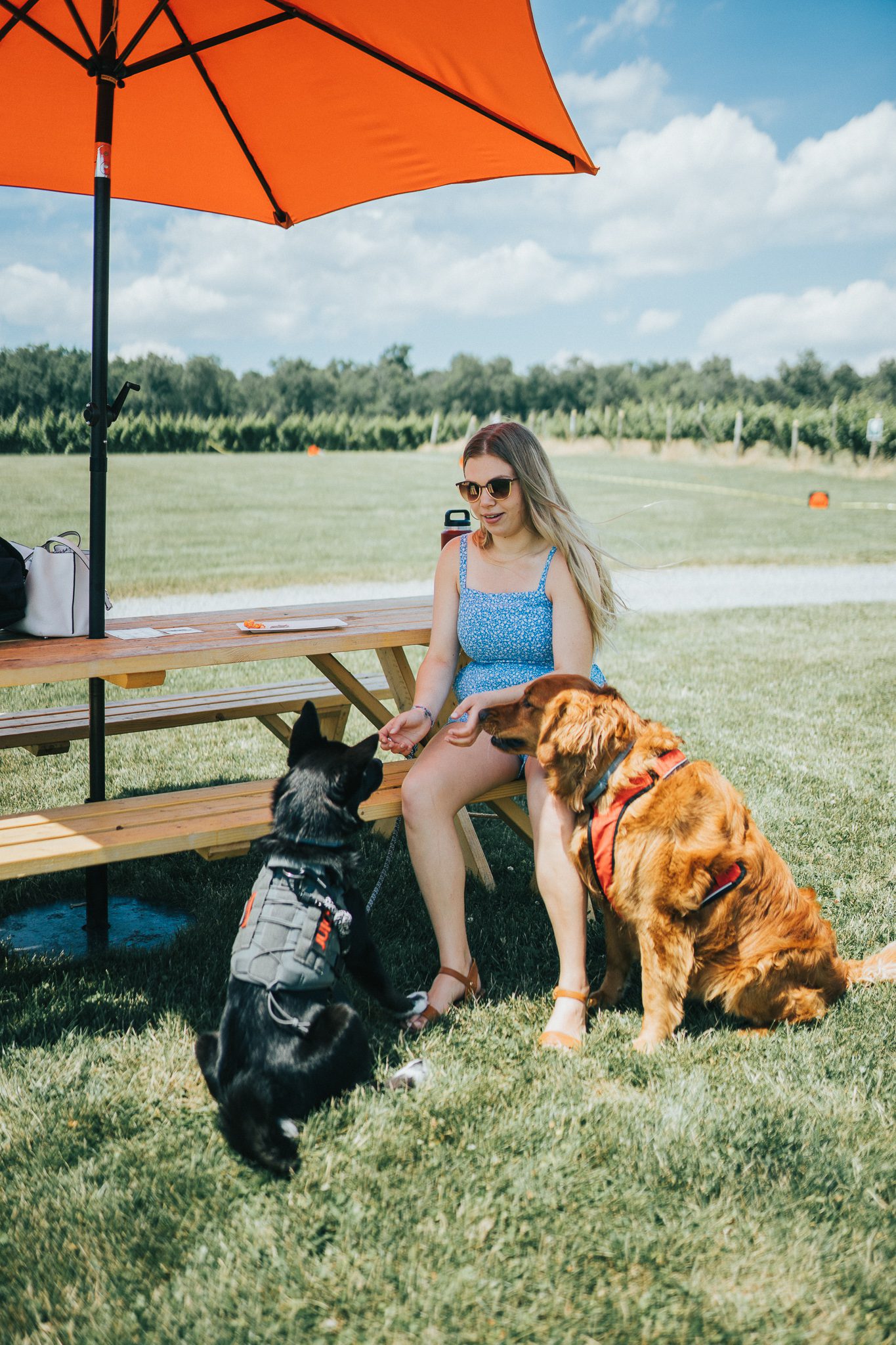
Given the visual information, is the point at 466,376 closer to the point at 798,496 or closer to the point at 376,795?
the point at 798,496

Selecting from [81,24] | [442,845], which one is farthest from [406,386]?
[442,845]

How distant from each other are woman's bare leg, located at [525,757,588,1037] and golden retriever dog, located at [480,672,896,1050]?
47mm

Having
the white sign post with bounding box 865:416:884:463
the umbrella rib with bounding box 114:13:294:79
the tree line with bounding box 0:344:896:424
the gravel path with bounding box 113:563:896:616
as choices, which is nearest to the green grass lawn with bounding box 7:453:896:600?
the gravel path with bounding box 113:563:896:616

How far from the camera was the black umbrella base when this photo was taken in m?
3.57

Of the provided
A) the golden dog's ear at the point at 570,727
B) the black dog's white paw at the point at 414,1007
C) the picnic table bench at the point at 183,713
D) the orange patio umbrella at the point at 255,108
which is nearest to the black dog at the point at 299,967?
the black dog's white paw at the point at 414,1007

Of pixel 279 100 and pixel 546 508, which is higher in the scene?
pixel 279 100

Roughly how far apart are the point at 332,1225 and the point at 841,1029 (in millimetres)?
1715

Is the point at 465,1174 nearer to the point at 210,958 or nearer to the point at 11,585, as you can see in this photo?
the point at 210,958

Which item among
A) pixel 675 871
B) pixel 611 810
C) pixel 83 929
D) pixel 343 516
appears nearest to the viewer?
pixel 675 871

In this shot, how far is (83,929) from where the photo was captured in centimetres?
379

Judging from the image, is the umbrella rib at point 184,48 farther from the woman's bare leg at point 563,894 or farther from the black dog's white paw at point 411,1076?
the black dog's white paw at point 411,1076

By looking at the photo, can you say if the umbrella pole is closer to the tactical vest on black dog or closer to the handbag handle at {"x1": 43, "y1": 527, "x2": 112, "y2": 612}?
the handbag handle at {"x1": 43, "y1": 527, "x2": 112, "y2": 612}

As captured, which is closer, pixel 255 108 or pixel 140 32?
pixel 140 32

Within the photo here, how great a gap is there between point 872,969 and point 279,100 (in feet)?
12.7
